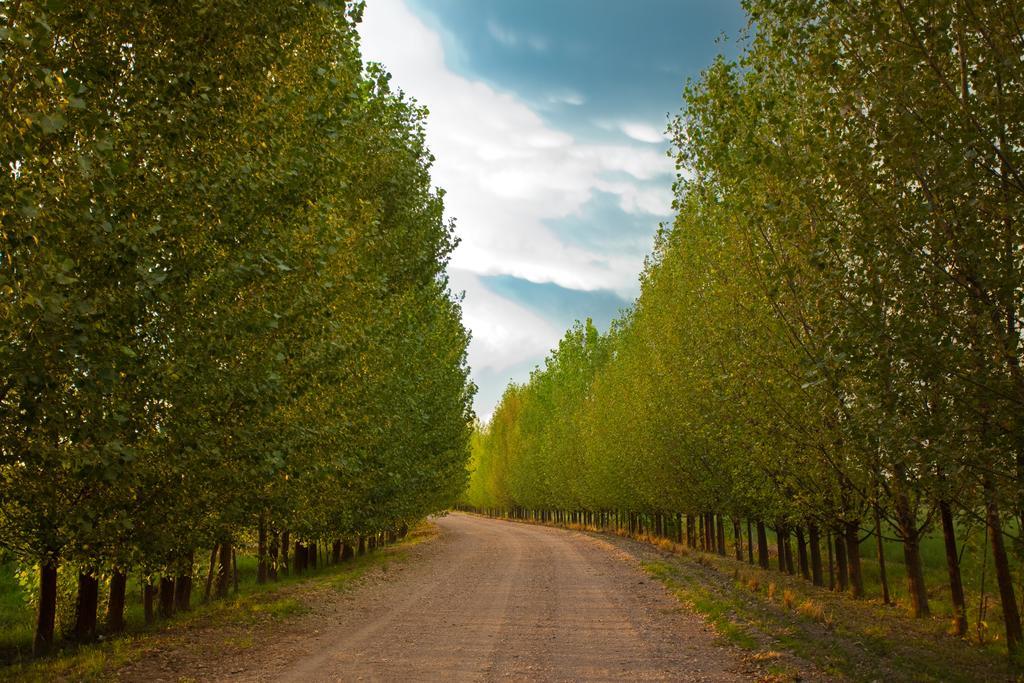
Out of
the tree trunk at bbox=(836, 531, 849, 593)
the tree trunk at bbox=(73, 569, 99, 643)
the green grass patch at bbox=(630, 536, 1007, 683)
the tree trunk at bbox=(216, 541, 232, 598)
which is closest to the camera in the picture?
the green grass patch at bbox=(630, 536, 1007, 683)

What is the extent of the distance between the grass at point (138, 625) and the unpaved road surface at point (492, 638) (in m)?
0.54

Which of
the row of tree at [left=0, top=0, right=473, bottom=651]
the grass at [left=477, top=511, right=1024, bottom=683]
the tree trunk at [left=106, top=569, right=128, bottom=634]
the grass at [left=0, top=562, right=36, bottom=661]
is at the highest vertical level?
the row of tree at [left=0, top=0, right=473, bottom=651]

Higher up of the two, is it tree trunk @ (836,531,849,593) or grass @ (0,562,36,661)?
tree trunk @ (836,531,849,593)

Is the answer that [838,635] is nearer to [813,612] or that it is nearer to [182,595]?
[813,612]

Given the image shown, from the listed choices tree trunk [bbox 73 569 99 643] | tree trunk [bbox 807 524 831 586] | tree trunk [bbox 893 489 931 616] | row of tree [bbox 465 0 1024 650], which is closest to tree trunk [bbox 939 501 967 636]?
row of tree [bbox 465 0 1024 650]

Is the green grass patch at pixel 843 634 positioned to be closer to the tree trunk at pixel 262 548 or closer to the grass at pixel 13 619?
the tree trunk at pixel 262 548

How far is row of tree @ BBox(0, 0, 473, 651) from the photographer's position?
6.75 m

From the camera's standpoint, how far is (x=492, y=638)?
41.3ft

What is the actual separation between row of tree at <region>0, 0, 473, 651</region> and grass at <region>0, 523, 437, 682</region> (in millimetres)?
1051

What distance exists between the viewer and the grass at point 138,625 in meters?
10.3

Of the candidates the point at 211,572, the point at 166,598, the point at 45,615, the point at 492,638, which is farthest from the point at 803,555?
the point at 45,615

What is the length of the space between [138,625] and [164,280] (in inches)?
379

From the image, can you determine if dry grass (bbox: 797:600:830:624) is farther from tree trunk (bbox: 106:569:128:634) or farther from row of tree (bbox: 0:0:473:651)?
tree trunk (bbox: 106:569:128:634)

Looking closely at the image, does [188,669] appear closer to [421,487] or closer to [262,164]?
[262,164]
